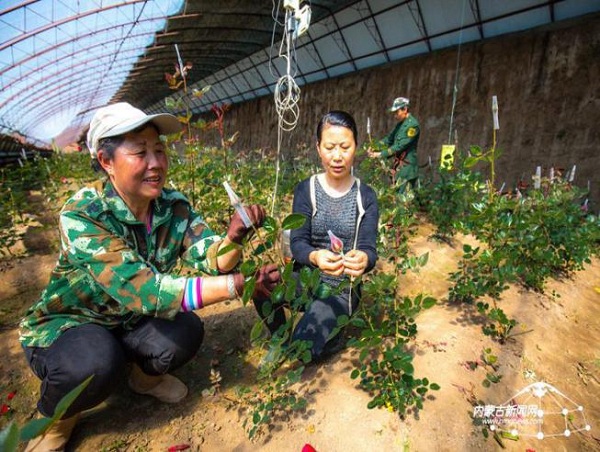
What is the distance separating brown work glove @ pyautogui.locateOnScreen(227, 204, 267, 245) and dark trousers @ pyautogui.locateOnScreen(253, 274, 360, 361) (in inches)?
19.2

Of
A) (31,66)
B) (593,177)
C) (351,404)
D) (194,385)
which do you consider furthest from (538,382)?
(31,66)

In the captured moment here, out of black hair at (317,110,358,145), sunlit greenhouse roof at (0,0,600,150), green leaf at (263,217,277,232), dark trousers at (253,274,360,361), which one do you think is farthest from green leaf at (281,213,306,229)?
sunlit greenhouse roof at (0,0,600,150)

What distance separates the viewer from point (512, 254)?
2.05 metres

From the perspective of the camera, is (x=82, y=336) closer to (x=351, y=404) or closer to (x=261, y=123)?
(x=351, y=404)

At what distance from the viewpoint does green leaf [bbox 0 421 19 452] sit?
0.36m

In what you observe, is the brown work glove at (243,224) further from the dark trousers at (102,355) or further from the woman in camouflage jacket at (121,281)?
the dark trousers at (102,355)

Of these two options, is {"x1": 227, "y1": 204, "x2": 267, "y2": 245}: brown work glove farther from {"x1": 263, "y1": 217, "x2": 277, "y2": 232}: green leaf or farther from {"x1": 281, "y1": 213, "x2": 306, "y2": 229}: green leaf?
{"x1": 281, "y1": 213, "x2": 306, "y2": 229}: green leaf

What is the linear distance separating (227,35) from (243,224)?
11.6 m

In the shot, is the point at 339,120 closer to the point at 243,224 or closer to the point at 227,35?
the point at 243,224

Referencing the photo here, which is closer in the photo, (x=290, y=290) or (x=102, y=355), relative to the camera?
(x=290, y=290)

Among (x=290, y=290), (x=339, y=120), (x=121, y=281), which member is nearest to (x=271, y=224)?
(x=290, y=290)

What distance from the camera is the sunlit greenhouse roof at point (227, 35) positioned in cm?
715

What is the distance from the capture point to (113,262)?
49.6 inches

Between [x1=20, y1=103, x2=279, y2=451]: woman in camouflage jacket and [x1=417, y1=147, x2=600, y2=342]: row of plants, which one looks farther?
[x1=417, y1=147, x2=600, y2=342]: row of plants
